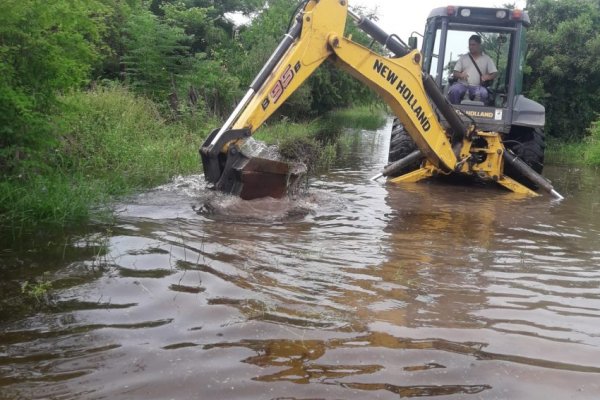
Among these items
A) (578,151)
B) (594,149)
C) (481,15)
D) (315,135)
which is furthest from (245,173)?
(578,151)

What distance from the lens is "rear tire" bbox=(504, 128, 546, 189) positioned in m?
10.2

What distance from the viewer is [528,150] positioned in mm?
10297

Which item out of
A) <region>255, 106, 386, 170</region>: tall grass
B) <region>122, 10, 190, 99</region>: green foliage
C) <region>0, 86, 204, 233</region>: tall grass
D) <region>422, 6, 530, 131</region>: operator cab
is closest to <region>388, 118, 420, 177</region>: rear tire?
<region>422, 6, 530, 131</region>: operator cab

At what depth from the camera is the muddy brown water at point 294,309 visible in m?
2.94

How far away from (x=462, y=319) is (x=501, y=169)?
6.36 metres

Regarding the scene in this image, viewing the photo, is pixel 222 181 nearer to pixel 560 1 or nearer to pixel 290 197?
pixel 290 197

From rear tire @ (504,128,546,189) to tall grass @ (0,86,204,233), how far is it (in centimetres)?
536

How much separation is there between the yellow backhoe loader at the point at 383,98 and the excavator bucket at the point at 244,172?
0.01 meters

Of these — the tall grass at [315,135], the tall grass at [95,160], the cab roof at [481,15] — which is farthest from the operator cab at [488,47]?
the tall grass at [95,160]

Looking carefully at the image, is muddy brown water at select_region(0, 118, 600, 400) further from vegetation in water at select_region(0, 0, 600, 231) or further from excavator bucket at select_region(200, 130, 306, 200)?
vegetation in water at select_region(0, 0, 600, 231)

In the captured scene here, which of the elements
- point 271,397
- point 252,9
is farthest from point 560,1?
point 271,397

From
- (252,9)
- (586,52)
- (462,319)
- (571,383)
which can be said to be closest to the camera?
(571,383)

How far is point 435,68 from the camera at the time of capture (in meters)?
10.1

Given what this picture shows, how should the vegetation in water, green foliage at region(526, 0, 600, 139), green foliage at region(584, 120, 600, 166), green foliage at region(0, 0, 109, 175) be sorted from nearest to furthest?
green foliage at region(0, 0, 109, 175) < the vegetation in water < green foliage at region(584, 120, 600, 166) < green foliage at region(526, 0, 600, 139)
